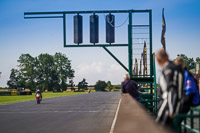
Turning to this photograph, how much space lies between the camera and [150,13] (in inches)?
727

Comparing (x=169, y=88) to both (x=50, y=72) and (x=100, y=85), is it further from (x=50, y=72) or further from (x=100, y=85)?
(x=100, y=85)

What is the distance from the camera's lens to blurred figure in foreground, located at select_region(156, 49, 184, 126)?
4.99 meters

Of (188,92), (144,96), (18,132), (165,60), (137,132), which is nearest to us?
(137,132)

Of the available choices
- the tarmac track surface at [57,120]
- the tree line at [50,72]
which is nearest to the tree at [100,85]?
the tree line at [50,72]

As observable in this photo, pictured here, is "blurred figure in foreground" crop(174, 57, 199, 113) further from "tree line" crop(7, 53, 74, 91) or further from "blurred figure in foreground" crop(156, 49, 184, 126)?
"tree line" crop(7, 53, 74, 91)

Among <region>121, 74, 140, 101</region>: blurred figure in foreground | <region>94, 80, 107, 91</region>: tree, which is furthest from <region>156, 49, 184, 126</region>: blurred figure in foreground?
<region>94, 80, 107, 91</region>: tree

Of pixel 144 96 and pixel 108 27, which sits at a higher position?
pixel 108 27

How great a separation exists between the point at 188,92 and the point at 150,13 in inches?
496

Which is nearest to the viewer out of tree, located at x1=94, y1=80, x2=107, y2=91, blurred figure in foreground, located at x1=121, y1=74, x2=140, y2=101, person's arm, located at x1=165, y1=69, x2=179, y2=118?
person's arm, located at x1=165, y1=69, x2=179, y2=118

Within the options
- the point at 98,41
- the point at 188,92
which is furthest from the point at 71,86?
the point at 188,92

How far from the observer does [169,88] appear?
500 cm

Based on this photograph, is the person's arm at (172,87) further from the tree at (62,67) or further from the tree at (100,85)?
the tree at (100,85)

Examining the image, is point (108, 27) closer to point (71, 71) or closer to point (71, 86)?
point (71, 71)

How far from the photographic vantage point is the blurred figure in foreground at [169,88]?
16.4 ft
